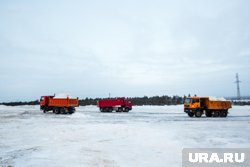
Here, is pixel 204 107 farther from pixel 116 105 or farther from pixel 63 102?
pixel 63 102

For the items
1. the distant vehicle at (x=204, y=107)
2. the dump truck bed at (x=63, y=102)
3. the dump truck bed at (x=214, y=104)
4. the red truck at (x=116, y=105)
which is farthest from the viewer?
the red truck at (x=116, y=105)

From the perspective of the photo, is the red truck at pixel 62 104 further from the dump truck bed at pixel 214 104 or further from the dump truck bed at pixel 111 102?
the dump truck bed at pixel 214 104

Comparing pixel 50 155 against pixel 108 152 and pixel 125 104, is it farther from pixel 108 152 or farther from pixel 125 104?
pixel 125 104

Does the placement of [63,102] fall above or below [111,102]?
above

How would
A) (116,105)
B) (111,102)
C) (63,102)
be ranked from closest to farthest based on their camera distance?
(63,102)
(116,105)
(111,102)

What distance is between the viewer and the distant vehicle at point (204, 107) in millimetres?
33875

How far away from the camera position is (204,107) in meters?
34.5

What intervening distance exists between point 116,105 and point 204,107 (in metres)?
16.3

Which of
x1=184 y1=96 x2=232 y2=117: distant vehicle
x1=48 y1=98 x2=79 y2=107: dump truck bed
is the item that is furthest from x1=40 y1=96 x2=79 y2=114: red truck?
x1=184 y1=96 x2=232 y2=117: distant vehicle

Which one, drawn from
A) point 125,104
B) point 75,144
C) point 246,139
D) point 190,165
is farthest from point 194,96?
point 190,165

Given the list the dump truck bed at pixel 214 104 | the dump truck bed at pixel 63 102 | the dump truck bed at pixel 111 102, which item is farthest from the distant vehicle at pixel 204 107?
the dump truck bed at pixel 63 102

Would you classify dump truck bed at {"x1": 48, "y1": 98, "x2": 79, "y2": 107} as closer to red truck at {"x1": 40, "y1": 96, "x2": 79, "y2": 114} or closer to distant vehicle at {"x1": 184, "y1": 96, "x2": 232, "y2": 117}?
red truck at {"x1": 40, "y1": 96, "x2": 79, "y2": 114}

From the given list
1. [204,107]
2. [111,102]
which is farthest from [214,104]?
[111,102]

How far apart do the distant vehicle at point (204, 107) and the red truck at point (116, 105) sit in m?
13.8
